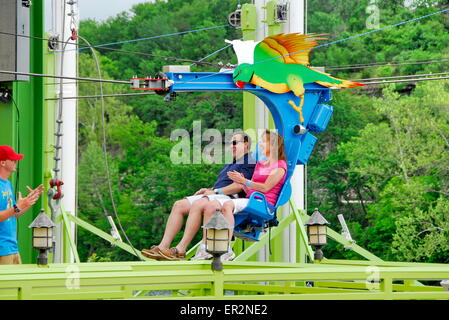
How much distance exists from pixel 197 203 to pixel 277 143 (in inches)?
30.9

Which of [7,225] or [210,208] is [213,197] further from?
[7,225]

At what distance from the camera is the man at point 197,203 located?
7.34m

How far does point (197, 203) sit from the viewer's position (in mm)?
7574

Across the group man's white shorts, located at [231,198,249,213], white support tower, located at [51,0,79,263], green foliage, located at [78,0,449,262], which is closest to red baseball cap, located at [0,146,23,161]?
man's white shorts, located at [231,198,249,213]

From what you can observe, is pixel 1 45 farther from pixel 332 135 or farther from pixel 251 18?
pixel 332 135

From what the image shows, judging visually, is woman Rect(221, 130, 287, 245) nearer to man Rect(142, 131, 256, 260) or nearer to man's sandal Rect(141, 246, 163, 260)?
man Rect(142, 131, 256, 260)

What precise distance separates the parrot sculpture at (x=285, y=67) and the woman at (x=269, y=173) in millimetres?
293

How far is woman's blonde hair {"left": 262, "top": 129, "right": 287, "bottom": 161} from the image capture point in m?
7.74

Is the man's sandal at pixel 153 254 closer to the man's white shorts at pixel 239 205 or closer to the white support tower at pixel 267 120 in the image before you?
the man's white shorts at pixel 239 205

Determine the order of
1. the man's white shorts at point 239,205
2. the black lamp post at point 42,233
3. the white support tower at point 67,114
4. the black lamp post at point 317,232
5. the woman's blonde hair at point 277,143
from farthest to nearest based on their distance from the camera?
1. the white support tower at point 67,114
2. the woman's blonde hair at point 277,143
3. the man's white shorts at point 239,205
4. the black lamp post at point 317,232
5. the black lamp post at point 42,233

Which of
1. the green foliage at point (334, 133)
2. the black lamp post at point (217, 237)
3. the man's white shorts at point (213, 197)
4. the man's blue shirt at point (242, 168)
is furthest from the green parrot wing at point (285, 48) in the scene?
the green foliage at point (334, 133)

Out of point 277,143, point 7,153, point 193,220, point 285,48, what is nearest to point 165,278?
point 193,220

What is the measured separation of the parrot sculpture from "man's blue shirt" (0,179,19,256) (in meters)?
1.97
